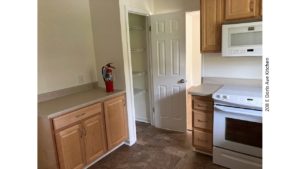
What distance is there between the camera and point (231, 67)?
276 centimetres

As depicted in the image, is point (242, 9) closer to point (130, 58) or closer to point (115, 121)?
point (130, 58)

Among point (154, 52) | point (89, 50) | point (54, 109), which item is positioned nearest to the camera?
point (54, 109)

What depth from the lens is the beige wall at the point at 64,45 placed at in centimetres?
246

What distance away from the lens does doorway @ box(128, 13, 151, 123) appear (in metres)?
3.62

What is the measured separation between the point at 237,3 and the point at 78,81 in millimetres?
2306

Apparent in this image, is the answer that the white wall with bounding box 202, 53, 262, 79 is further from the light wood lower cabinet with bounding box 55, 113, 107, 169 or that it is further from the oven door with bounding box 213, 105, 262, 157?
the light wood lower cabinet with bounding box 55, 113, 107, 169

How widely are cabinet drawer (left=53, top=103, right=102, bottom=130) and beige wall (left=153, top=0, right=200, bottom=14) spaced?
1.89m

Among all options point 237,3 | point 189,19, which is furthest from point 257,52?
point 189,19

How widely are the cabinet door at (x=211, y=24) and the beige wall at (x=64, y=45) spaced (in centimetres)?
166

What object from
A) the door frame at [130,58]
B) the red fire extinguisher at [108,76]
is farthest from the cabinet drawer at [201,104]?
the red fire extinguisher at [108,76]

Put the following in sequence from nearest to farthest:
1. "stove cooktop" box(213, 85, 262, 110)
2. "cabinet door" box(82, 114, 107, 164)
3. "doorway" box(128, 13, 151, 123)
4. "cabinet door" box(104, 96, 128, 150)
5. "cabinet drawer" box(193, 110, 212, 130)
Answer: "stove cooktop" box(213, 85, 262, 110), "cabinet door" box(82, 114, 107, 164), "cabinet drawer" box(193, 110, 212, 130), "cabinet door" box(104, 96, 128, 150), "doorway" box(128, 13, 151, 123)

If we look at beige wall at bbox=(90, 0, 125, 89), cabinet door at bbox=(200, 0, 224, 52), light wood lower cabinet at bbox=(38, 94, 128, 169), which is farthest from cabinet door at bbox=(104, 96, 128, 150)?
cabinet door at bbox=(200, 0, 224, 52)
